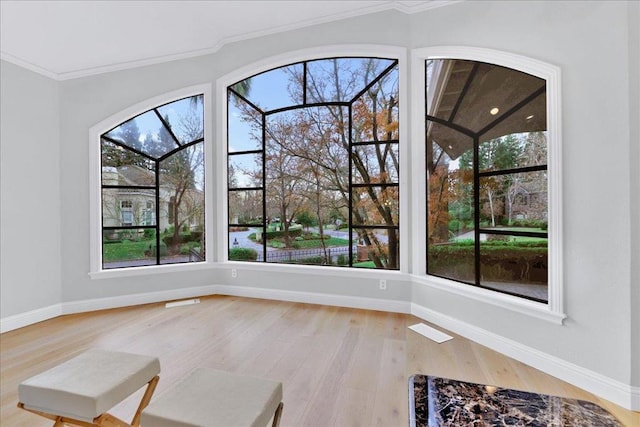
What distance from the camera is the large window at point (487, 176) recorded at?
98.6 inches

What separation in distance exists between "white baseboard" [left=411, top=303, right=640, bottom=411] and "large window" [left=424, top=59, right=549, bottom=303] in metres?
0.41

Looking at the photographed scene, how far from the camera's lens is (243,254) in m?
4.30

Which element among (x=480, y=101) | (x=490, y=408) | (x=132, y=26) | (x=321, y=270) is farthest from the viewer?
(x=321, y=270)

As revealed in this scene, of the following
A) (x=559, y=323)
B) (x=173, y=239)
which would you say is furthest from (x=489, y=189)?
(x=173, y=239)

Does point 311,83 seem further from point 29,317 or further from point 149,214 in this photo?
point 29,317

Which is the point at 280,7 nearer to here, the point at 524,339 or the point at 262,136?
the point at 262,136

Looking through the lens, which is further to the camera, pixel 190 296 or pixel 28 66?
pixel 190 296

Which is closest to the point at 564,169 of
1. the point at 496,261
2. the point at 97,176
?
the point at 496,261

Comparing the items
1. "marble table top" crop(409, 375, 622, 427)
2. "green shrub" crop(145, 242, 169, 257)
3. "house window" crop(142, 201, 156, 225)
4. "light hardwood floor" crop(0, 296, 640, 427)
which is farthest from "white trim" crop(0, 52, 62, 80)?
"marble table top" crop(409, 375, 622, 427)

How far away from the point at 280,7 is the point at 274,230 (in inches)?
104

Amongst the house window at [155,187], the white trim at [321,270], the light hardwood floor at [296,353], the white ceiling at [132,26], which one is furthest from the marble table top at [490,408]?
the house window at [155,187]

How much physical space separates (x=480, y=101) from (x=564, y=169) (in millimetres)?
1024

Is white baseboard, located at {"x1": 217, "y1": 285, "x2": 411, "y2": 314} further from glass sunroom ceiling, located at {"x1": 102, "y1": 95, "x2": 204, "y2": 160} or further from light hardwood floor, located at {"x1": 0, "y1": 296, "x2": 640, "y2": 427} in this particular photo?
glass sunroom ceiling, located at {"x1": 102, "y1": 95, "x2": 204, "y2": 160}

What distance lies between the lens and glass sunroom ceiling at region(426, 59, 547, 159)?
2.53 metres
